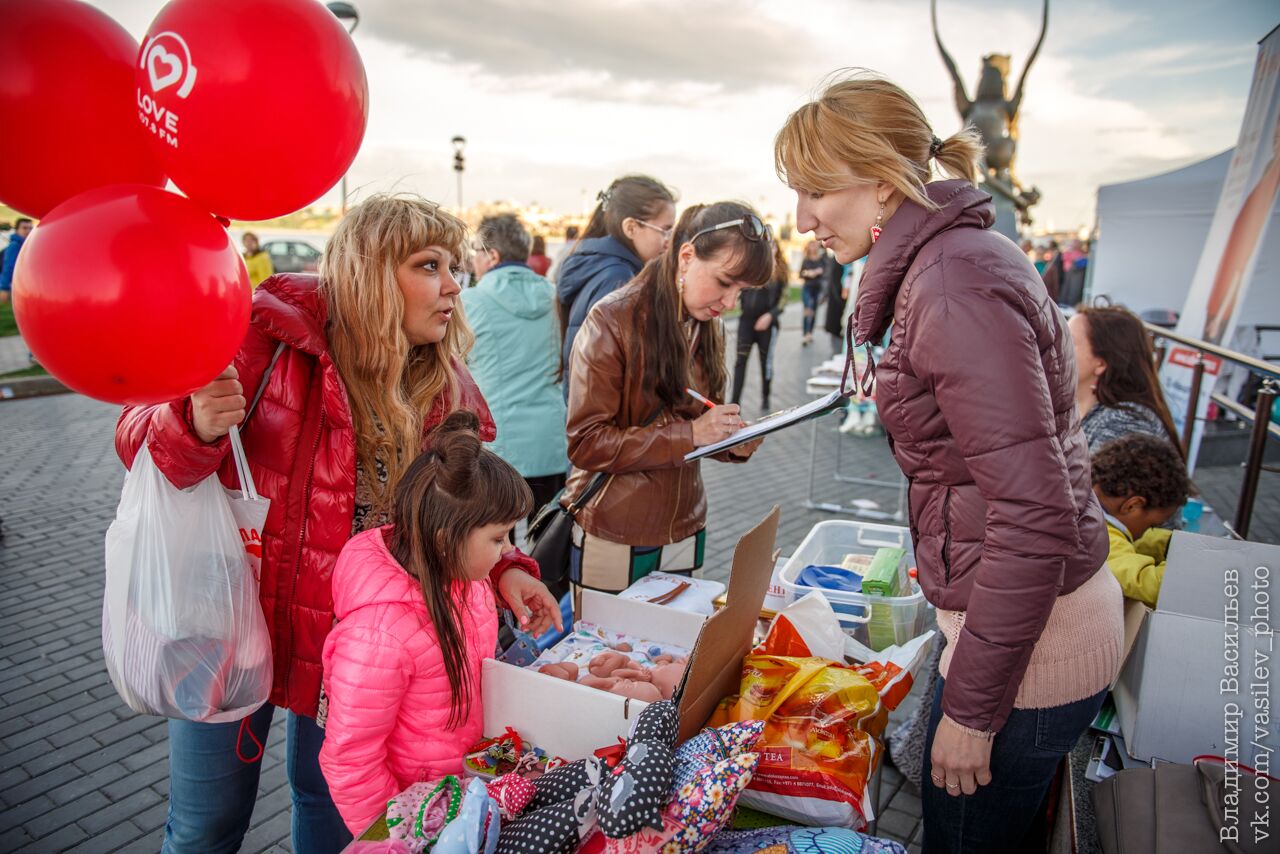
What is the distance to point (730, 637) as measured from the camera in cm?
174

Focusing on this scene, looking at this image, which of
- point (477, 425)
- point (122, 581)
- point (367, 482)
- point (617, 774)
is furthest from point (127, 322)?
point (617, 774)

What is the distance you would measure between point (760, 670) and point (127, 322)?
1478 mm

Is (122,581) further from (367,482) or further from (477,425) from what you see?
(477,425)

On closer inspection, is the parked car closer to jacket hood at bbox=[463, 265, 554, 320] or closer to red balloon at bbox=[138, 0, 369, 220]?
jacket hood at bbox=[463, 265, 554, 320]

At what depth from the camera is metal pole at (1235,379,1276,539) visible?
11.8 ft

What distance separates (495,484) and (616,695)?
21.0 inches

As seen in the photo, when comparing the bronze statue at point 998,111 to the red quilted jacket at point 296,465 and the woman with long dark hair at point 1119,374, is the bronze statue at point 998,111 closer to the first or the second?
the woman with long dark hair at point 1119,374

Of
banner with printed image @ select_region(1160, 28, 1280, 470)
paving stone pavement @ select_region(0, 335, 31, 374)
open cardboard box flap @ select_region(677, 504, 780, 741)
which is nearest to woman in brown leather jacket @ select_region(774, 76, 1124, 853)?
open cardboard box flap @ select_region(677, 504, 780, 741)

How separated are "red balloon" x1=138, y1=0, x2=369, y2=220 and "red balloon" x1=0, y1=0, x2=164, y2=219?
7.8 inches

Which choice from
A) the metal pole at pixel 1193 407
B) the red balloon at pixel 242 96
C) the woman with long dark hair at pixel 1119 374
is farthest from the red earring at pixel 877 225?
the metal pole at pixel 1193 407

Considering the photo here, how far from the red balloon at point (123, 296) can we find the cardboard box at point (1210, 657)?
2.29 m

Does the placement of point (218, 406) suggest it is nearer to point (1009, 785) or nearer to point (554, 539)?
point (554, 539)

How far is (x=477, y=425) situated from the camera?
197cm

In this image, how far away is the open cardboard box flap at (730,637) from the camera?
1587 mm
